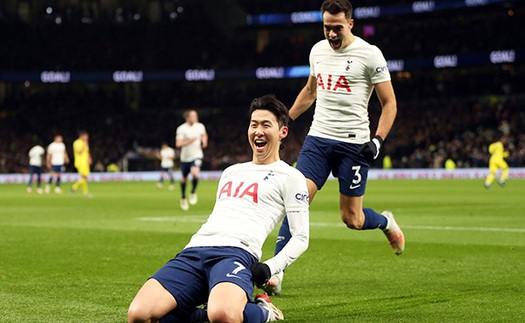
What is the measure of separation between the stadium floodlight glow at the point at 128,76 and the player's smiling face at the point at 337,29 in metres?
53.9

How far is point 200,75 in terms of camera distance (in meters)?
62.7

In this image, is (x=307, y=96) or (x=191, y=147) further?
(x=191, y=147)

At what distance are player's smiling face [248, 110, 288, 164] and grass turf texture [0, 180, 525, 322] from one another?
1389 mm

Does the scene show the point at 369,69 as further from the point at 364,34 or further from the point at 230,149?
the point at 364,34

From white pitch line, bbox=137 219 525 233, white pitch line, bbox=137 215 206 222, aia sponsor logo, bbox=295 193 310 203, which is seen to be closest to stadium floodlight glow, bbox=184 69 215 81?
white pitch line, bbox=137 219 525 233

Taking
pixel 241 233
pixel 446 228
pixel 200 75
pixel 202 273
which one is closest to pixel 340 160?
pixel 241 233

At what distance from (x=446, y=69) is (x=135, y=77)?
2073 cm

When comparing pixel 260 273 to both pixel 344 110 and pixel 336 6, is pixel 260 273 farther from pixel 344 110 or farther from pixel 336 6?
pixel 344 110

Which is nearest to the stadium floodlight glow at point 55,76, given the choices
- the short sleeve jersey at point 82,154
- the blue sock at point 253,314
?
the short sleeve jersey at point 82,154

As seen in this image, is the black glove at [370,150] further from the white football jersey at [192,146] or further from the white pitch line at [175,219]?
the white football jersey at [192,146]

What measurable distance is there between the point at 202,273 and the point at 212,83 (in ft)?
207

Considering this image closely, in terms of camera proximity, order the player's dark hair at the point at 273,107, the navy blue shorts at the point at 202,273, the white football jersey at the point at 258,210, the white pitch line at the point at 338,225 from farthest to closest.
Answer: the white pitch line at the point at 338,225 → the player's dark hair at the point at 273,107 → the white football jersey at the point at 258,210 → the navy blue shorts at the point at 202,273

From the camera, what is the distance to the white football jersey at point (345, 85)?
9.20 m

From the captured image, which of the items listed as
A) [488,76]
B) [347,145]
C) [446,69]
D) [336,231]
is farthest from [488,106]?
[347,145]
